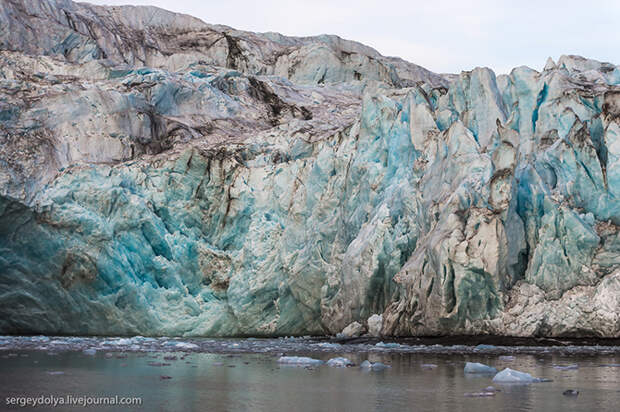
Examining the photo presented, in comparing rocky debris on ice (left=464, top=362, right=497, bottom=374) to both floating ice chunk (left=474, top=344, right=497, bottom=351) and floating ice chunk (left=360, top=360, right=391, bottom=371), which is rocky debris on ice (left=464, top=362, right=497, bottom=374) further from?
floating ice chunk (left=474, top=344, right=497, bottom=351)

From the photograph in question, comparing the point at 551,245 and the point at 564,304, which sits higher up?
the point at 551,245

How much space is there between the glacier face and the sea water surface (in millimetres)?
2427

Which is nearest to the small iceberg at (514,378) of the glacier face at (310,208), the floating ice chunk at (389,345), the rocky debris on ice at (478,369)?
the rocky debris on ice at (478,369)

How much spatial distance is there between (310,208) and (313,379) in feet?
38.3

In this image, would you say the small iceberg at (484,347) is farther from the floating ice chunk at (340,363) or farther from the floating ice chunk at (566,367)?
the floating ice chunk at (340,363)

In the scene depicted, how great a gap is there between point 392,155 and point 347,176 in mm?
1414

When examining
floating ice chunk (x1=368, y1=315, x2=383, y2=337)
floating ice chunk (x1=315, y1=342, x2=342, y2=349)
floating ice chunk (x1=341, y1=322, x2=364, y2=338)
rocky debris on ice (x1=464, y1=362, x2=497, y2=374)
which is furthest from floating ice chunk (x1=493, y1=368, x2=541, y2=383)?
floating ice chunk (x1=341, y1=322, x2=364, y2=338)

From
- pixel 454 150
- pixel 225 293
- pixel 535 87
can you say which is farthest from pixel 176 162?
pixel 535 87

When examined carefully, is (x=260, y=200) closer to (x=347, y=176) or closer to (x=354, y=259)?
(x=347, y=176)

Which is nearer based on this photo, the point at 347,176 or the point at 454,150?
the point at 454,150

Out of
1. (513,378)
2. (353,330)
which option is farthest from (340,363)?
(353,330)

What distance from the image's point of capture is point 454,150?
1717 centimetres

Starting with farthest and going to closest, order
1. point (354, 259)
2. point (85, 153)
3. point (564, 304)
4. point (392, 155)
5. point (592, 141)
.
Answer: point (85, 153) < point (392, 155) < point (354, 259) < point (592, 141) < point (564, 304)

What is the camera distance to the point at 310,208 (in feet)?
65.5
